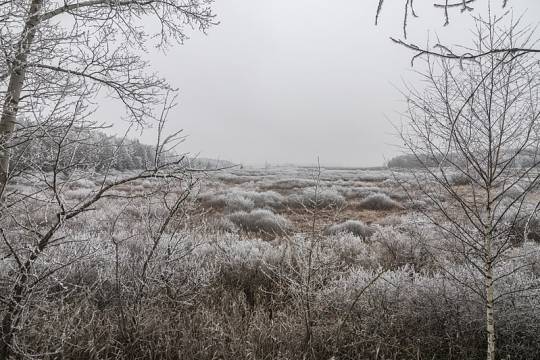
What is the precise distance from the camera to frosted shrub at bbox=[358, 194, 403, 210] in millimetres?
14003

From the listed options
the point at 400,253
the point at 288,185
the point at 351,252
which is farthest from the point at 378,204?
the point at 400,253

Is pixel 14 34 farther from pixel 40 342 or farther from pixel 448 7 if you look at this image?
pixel 448 7

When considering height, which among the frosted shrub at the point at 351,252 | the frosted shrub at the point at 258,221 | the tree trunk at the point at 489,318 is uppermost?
the tree trunk at the point at 489,318

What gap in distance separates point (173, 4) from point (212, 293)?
4.30 m

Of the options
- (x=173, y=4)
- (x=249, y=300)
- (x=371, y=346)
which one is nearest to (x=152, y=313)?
(x=249, y=300)

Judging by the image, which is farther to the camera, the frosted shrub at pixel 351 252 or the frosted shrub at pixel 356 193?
the frosted shrub at pixel 356 193

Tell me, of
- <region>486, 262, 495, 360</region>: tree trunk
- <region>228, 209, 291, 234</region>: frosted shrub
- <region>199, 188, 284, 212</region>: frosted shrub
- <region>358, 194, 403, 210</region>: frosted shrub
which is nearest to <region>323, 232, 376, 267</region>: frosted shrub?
<region>486, 262, 495, 360</region>: tree trunk

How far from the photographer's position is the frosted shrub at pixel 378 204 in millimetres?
14003

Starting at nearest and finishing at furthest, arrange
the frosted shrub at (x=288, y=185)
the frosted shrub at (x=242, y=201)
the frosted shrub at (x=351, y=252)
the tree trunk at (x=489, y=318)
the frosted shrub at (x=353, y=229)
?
the tree trunk at (x=489, y=318) < the frosted shrub at (x=351, y=252) < the frosted shrub at (x=353, y=229) < the frosted shrub at (x=242, y=201) < the frosted shrub at (x=288, y=185)

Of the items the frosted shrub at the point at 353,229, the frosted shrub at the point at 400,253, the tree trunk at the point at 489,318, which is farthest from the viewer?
the frosted shrub at the point at 353,229

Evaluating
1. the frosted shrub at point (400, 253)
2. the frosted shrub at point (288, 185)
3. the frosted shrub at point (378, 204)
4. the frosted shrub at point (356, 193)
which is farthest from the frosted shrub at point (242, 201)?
the frosted shrub at point (400, 253)

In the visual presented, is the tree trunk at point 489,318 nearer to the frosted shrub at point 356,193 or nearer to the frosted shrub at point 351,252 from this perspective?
the frosted shrub at point 351,252

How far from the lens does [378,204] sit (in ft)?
46.6

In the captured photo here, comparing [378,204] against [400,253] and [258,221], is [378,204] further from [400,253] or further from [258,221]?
[400,253]
